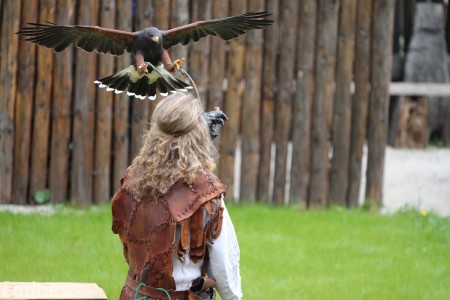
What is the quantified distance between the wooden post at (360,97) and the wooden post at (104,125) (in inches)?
83.0

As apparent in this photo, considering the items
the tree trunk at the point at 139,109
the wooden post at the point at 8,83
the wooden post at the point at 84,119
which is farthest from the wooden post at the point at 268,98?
the wooden post at the point at 8,83

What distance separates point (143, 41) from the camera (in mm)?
3824

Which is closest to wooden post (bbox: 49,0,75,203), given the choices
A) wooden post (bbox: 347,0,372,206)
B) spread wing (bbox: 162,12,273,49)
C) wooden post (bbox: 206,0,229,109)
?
wooden post (bbox: 206,0,229,109)

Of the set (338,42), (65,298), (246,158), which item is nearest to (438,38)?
(338,42)

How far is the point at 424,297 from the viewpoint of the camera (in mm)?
5801

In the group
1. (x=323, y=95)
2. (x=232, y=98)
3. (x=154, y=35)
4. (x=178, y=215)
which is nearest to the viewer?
(x=178, y=215)

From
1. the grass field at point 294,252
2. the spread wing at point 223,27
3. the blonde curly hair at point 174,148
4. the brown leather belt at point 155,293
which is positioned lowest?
the grass field at point 294,252

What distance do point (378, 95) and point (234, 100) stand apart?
1274mm

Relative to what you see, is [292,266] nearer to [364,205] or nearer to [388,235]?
[388,235]

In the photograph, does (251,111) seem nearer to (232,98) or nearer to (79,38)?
(232,98)

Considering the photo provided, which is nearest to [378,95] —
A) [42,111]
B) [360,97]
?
[360,97]

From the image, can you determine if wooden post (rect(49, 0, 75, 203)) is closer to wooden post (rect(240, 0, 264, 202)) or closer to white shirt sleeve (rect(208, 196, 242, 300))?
wooden post (rect(240, 0, 264, 202))

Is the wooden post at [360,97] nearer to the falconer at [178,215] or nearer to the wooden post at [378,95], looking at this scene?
the wooden post at [378,95]

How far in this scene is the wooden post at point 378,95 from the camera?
779 cm
